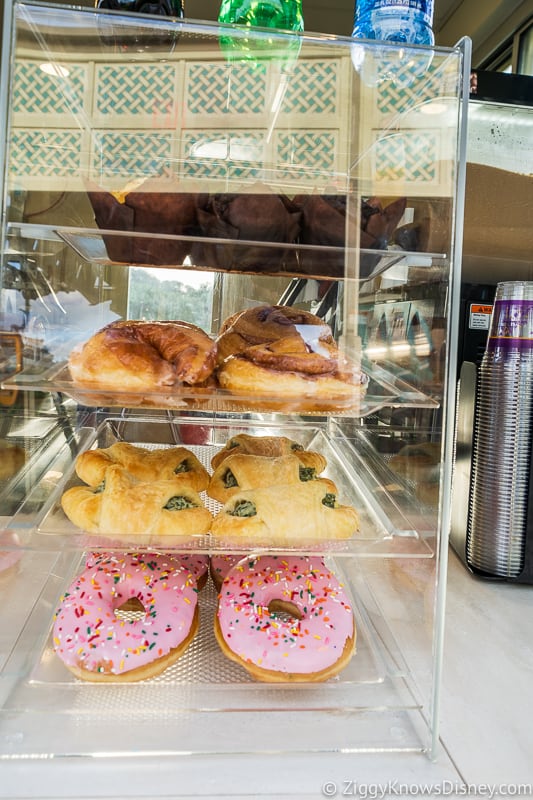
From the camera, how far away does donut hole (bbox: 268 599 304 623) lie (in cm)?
110

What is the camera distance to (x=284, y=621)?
1.08m

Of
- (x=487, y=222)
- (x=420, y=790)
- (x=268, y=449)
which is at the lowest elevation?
(x=420, y=790)

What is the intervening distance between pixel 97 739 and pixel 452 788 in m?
0.50

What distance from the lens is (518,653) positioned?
1176 mm

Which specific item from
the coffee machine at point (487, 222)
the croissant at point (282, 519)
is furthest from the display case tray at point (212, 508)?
the coffee machine at point (487, 222)

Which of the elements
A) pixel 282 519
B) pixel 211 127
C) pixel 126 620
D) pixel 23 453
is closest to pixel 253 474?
pixel 282 519

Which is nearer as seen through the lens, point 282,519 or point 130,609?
point 282,519

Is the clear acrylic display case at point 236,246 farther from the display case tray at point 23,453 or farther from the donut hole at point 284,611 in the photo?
the display case tray at point 23,453

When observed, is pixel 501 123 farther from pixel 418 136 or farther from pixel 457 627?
pixel 457 627

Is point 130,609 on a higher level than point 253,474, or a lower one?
lower

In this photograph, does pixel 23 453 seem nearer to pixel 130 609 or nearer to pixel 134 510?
pixel 130 609

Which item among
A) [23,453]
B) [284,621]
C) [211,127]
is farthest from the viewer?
[23,453]

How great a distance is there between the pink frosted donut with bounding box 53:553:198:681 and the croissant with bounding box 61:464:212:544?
0.14 m

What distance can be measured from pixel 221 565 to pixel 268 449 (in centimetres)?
26
